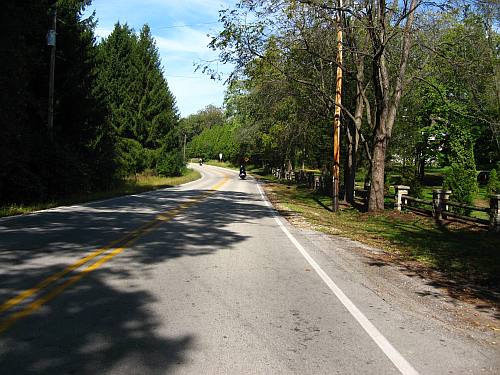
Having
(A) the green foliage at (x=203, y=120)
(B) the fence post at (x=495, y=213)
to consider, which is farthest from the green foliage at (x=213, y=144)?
(B) the fence post at (x=495, y=213)

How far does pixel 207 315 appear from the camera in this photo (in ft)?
18.3

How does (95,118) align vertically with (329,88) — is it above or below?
below

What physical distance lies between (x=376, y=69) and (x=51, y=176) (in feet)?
47.0

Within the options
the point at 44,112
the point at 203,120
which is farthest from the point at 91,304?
the point at 203,120

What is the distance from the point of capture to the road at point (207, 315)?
430cm

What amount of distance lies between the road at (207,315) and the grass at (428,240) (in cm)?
171

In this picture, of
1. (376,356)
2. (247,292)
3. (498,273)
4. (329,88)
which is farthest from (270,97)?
(376,356)

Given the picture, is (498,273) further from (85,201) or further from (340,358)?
(85,201)

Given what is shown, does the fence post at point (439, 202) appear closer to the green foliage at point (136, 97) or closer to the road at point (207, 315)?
the road at point (207, 315)

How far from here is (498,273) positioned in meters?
9.30

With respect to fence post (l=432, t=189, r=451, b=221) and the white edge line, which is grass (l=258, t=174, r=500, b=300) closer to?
fence post (l=432, t=189, r=451, b=221)

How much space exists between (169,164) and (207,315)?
166ft

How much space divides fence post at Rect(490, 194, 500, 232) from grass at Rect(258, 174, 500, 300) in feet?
0.81

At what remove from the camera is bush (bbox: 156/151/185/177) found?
178ft
